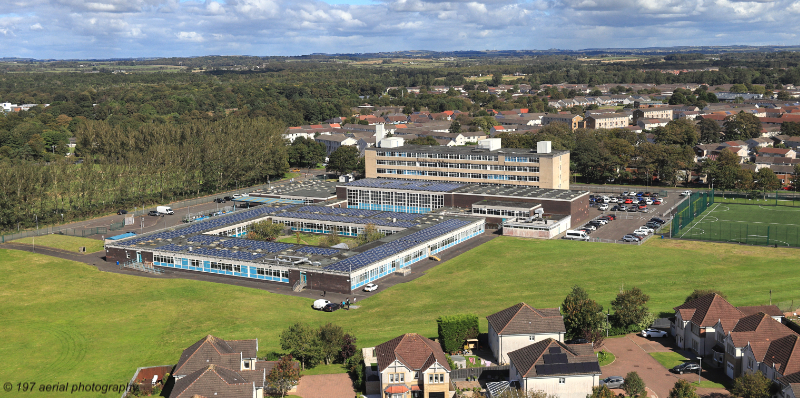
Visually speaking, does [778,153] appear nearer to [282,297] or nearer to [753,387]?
[753,387]

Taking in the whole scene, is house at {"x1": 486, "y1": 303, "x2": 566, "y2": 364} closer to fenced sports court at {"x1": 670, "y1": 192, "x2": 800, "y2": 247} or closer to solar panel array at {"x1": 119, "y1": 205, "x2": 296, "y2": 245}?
fenced sports court at {"x1": 670, "y1": 192, "x2": 800, "y2": 247}

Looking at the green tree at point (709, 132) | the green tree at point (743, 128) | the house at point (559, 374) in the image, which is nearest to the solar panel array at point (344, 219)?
the house at point (559, 374)

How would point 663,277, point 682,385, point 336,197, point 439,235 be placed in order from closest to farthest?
point 682,385 → point 663,277 → point 439,235 → point 336,197

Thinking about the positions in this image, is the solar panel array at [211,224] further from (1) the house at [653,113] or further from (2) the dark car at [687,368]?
(1) the house at [653,113]

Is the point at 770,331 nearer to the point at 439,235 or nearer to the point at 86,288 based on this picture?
the point at 439,235

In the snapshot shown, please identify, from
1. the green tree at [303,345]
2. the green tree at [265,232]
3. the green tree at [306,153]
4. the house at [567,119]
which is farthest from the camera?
the house at [567,119]

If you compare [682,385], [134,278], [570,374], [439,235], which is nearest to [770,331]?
[682,385]

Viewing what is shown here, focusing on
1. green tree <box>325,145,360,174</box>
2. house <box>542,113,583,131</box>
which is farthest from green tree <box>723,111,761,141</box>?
green tree <box>325,145,360,174</box>
